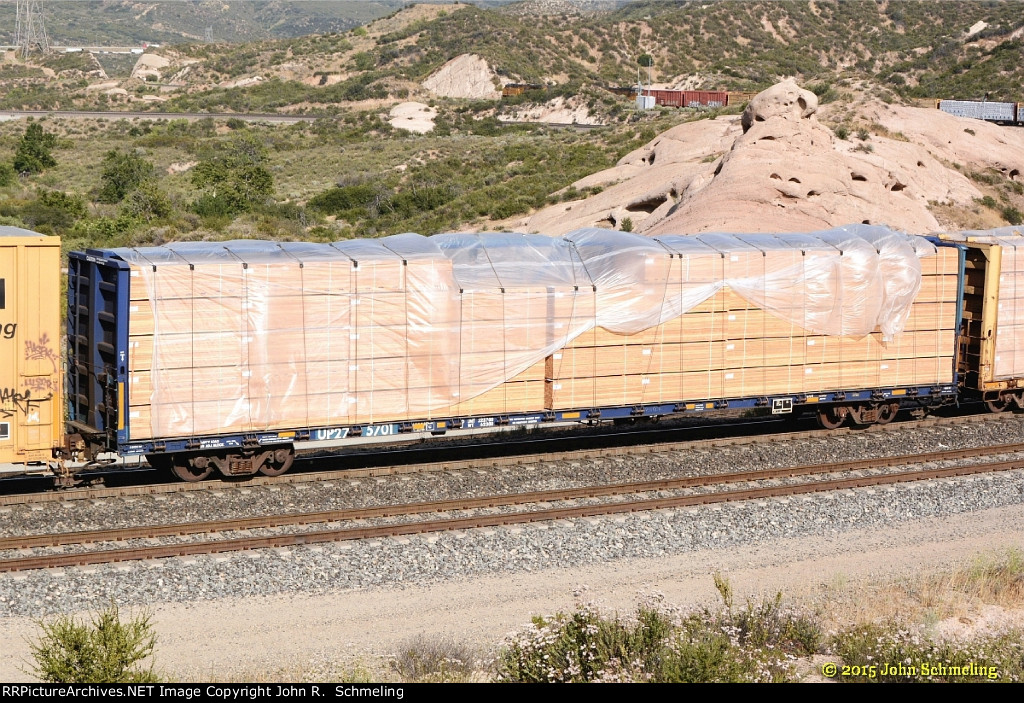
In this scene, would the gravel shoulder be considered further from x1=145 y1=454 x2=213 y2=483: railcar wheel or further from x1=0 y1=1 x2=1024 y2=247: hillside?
x1=0 y1=1 x2=1024 y2=247: hillside

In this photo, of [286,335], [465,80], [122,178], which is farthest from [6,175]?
[465,80]

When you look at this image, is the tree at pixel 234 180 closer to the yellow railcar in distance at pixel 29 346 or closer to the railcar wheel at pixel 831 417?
the railcar wheel at pixel 831 417

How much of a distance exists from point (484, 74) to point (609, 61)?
16.5 metres

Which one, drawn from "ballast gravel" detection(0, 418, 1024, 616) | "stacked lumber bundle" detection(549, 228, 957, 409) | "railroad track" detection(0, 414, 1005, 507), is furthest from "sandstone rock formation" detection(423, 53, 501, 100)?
"ballast gravel" detection(0, 418, 1024, 616)

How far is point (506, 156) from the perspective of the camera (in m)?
64.9

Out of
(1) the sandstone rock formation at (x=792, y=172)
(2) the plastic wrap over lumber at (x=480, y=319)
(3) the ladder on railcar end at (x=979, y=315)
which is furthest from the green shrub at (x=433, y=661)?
A: (1) the sandstone rock formation at (x=792, y=172)

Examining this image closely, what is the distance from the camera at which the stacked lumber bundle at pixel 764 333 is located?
59.3 ft

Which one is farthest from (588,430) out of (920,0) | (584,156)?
(920,0)

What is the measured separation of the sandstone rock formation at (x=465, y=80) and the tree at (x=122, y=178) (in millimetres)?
50619

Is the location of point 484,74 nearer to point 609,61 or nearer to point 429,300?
point 609,61

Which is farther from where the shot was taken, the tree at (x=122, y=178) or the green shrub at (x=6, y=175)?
the green shrub at (x=6, y=175)

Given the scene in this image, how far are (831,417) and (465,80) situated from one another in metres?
91.3

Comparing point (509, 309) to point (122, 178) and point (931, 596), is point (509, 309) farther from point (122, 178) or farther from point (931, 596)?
point (122, 178)

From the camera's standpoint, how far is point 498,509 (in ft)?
52.6
